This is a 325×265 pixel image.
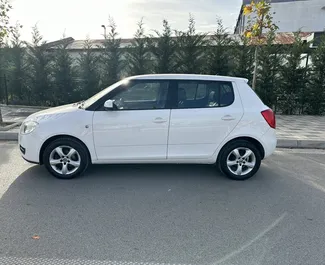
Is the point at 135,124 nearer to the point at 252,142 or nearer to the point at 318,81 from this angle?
the point at 252,142

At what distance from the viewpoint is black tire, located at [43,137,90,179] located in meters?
4.19

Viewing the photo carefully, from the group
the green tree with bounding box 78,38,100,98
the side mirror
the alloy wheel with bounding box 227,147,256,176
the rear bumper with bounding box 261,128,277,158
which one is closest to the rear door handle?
the alloy wheel with bounding box 227,147,256,176

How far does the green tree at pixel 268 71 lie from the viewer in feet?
33.3

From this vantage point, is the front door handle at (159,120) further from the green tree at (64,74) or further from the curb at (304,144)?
the green tree at (64,74)

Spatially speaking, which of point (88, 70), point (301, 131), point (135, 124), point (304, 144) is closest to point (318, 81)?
point (301, 131)

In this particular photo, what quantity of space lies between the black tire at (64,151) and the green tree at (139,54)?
7.21 metres

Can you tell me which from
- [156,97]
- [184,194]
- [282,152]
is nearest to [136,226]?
[184,194]

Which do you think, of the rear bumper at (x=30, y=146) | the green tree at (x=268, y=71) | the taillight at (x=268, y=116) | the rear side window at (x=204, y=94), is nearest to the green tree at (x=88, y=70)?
the green tree at (x=268, y=71)

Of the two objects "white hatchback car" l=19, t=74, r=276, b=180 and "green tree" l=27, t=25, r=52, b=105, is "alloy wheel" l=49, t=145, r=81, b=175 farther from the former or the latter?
"green tree" l=27, t=25, r=52, b=105

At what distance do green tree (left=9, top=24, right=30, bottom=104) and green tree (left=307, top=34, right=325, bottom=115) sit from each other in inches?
454

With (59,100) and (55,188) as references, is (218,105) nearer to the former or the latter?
(55,188)

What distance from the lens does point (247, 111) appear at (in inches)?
169

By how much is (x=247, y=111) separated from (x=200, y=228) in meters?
2.14

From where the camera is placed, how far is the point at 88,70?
11039mm
